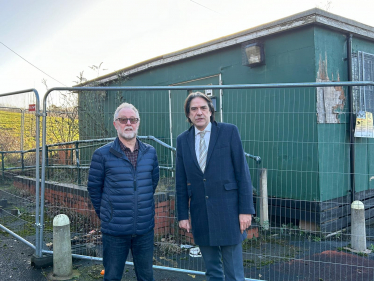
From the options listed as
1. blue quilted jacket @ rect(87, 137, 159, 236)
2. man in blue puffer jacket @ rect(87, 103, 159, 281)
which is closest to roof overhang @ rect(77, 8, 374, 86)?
man in blue puffer jacket @ rect(87, 103, 159, 281)

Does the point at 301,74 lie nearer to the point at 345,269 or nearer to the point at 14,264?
the point at 345,269

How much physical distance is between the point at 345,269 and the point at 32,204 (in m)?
4.22

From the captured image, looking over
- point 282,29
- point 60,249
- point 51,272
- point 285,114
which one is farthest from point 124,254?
point 282,29

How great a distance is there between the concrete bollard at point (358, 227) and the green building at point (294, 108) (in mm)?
148

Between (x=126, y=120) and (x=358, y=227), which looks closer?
(x=126, y=120)

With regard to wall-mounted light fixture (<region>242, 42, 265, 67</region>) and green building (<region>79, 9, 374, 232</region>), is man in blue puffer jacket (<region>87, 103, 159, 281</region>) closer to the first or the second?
green building (<region>79, 9, 374, 232</region>)

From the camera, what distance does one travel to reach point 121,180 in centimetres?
265

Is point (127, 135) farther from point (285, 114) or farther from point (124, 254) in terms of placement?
point (285, 114)

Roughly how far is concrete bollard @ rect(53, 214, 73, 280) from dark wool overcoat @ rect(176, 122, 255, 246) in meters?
1.82

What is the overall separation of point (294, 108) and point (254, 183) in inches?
62.6

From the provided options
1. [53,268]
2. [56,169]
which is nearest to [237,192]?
[53,268]

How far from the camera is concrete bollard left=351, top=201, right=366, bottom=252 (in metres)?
4.34

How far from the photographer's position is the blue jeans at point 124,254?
2.68 metres

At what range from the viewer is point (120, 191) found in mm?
2646
